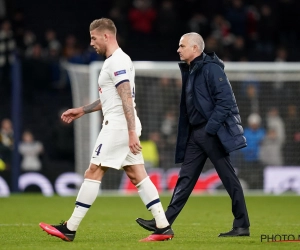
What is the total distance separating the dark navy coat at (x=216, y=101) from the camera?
9086 millimetres

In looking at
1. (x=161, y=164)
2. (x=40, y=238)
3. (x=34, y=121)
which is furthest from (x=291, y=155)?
(x=40, y=238)

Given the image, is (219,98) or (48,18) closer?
(219,98)

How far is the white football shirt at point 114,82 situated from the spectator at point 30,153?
10.2m

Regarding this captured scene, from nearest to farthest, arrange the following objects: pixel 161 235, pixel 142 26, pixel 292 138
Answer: pixel 161 235 → pixel 292 138 → pixel 142 26

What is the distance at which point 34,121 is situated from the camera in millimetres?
22250

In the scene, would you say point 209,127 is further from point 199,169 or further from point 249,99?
point 249,99

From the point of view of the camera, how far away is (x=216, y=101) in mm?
9141

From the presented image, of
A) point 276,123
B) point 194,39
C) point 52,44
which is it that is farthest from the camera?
point 52,44

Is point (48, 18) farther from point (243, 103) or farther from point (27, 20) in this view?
point (243, 103)

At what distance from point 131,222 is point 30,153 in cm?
788

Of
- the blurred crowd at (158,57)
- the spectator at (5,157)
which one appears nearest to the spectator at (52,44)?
the blurred crowd at (158,57)

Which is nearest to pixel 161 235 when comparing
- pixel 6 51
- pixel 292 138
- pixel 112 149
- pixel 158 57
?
pixel 112 149

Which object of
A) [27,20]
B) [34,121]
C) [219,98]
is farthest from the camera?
[27,20]

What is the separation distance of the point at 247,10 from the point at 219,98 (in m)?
16.9
